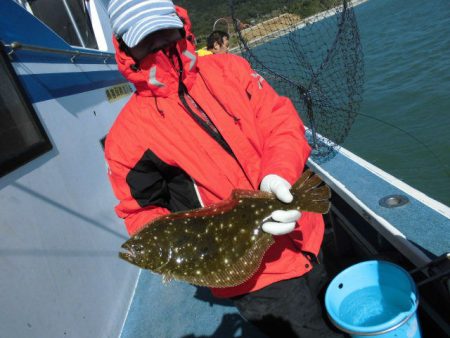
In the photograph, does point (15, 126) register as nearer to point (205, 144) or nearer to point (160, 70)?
point (160, 70)

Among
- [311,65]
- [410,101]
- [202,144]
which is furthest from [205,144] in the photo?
[410,101]

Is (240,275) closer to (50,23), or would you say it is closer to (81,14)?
(50,23)

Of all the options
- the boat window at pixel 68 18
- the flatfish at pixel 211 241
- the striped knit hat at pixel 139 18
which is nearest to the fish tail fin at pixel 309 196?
the flatfish at pixel 211 241

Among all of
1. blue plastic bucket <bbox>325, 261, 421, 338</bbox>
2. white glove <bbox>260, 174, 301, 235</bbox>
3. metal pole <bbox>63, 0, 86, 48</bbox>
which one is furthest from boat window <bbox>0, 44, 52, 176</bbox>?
metal pole <bbox>63, 0, 86, 48</bbox>

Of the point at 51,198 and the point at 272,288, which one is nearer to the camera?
the point at 272,288

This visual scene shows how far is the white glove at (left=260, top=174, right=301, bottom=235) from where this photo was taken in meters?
1.87

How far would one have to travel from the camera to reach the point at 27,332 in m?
2.50

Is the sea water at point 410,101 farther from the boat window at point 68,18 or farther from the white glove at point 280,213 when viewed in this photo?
the boat window at point 68,18

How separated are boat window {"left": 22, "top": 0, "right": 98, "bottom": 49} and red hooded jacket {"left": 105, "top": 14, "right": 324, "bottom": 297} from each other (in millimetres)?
3444

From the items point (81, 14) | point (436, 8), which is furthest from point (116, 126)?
point (436, 8)

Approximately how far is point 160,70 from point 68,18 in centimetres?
407

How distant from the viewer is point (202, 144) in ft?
6.78

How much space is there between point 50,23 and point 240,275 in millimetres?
4578

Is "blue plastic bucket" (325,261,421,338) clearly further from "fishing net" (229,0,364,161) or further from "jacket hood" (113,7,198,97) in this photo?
"fishing net" (229,0,364,161)
